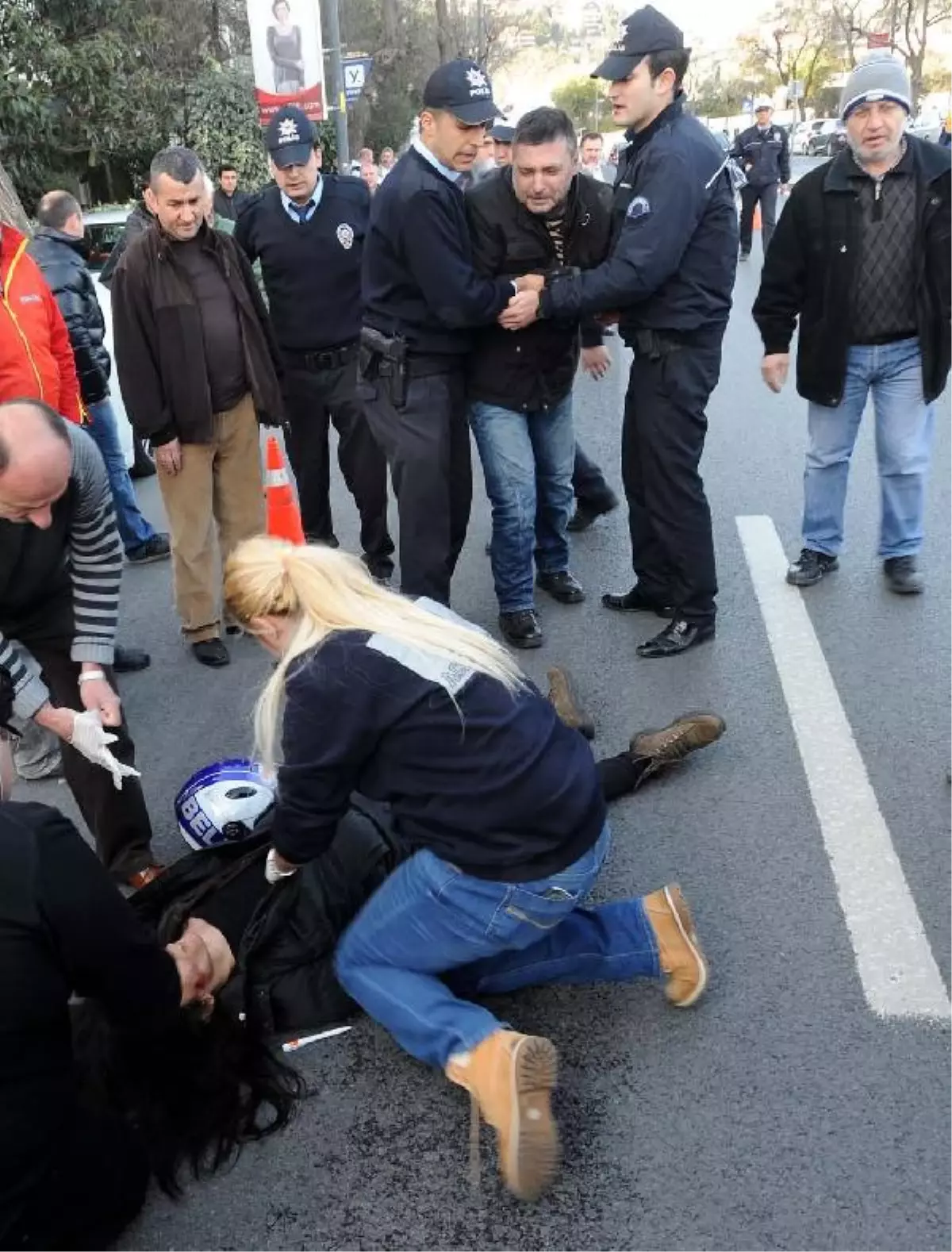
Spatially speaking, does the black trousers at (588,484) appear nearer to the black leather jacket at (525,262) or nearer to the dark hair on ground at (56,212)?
the black leather jacket at (525,262)

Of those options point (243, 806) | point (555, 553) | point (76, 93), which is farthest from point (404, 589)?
point (76, 93)

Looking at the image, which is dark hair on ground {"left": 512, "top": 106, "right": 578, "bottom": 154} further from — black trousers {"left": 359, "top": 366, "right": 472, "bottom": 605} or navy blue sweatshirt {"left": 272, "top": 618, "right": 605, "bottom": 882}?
navy blue sweatshirt {"left": 272, "top": 618, "right": 605, "bottom": 882}

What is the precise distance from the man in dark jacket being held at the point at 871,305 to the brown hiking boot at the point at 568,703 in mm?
1522

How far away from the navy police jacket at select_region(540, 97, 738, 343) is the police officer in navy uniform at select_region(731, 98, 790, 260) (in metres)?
12.1

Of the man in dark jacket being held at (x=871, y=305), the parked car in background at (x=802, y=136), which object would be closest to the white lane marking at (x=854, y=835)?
the man in dark jacket being held at (x=871, y=305)

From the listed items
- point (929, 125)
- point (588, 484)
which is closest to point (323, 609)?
point (588, 484)

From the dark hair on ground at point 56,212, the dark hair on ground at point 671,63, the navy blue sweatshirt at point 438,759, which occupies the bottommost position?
the navy blue sweatshirt at point 438,759

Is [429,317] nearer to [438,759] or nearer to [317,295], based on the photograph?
[317,295]

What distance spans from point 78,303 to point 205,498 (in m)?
1.63

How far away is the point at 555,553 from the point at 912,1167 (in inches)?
128

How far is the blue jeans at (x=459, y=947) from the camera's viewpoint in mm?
2496

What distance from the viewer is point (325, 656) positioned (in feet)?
7.80

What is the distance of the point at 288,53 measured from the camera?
50.0 ft

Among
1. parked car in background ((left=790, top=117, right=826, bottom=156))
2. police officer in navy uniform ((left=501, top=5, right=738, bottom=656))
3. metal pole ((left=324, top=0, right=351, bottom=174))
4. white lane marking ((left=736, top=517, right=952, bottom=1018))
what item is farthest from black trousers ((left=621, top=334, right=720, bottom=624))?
parked car in background ((left=790, top=117, right=826, bottom=156))
